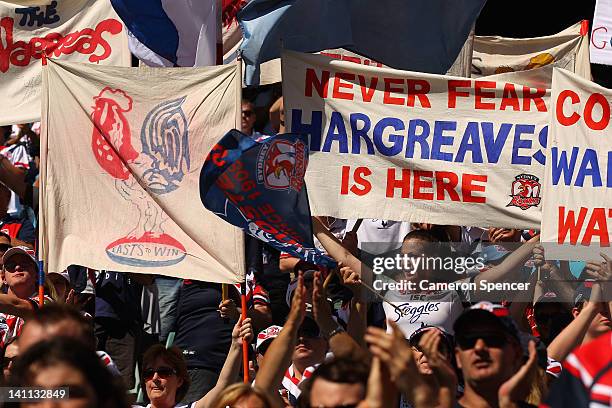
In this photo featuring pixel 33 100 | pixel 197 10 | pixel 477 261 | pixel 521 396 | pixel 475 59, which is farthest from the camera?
pixel 475 59

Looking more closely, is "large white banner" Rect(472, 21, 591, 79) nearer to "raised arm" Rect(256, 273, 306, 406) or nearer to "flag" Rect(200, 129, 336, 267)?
"flag" Rect(200, 129, 336, 267)

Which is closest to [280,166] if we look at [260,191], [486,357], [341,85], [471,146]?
[260,191]

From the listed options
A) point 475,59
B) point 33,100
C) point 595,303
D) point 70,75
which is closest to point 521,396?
point 595,303

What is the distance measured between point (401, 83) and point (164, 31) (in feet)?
4.84

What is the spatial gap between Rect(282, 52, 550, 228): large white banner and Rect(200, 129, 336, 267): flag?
57cm

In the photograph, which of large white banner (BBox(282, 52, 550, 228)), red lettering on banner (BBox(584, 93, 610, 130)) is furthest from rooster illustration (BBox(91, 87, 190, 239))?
red lettering on banner (BBox(584, 93, 610, 130))

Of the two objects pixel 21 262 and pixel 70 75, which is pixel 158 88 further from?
pixel 21 262

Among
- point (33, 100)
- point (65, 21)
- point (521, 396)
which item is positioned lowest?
point (521, 396)

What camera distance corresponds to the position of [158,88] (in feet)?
24.4

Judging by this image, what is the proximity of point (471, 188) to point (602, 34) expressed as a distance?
8.75 feet

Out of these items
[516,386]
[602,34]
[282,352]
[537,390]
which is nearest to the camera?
[516,386]

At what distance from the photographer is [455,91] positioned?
7.66 metres

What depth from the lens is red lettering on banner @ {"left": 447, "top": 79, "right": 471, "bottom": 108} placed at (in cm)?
763
